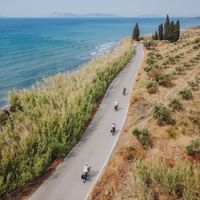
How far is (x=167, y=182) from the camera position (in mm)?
14945

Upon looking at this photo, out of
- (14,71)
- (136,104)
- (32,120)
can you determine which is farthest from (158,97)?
(14,71)

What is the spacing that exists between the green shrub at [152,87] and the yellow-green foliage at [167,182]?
1774 centimetres

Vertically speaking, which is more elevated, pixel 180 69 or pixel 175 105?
pixel 180 69

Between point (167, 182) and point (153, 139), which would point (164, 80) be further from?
point (167, 182)

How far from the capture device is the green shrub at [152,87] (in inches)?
1302

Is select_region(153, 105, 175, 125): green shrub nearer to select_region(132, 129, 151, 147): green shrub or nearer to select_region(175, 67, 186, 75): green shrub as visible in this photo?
select_region(132, 129, 151, 147): green shrub

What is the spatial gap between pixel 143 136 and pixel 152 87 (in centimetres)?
1328

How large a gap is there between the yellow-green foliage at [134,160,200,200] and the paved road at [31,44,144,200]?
3.39 metres

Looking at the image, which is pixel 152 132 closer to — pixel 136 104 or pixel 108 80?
pixel 136 104

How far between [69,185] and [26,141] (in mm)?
4177

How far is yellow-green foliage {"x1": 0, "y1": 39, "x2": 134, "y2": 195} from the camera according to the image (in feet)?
54.2

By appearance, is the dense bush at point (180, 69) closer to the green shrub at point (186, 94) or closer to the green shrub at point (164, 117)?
the green shrub at point (186, 94)

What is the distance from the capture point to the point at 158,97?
3152 cm

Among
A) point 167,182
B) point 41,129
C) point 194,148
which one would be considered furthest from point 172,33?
point 167,182
